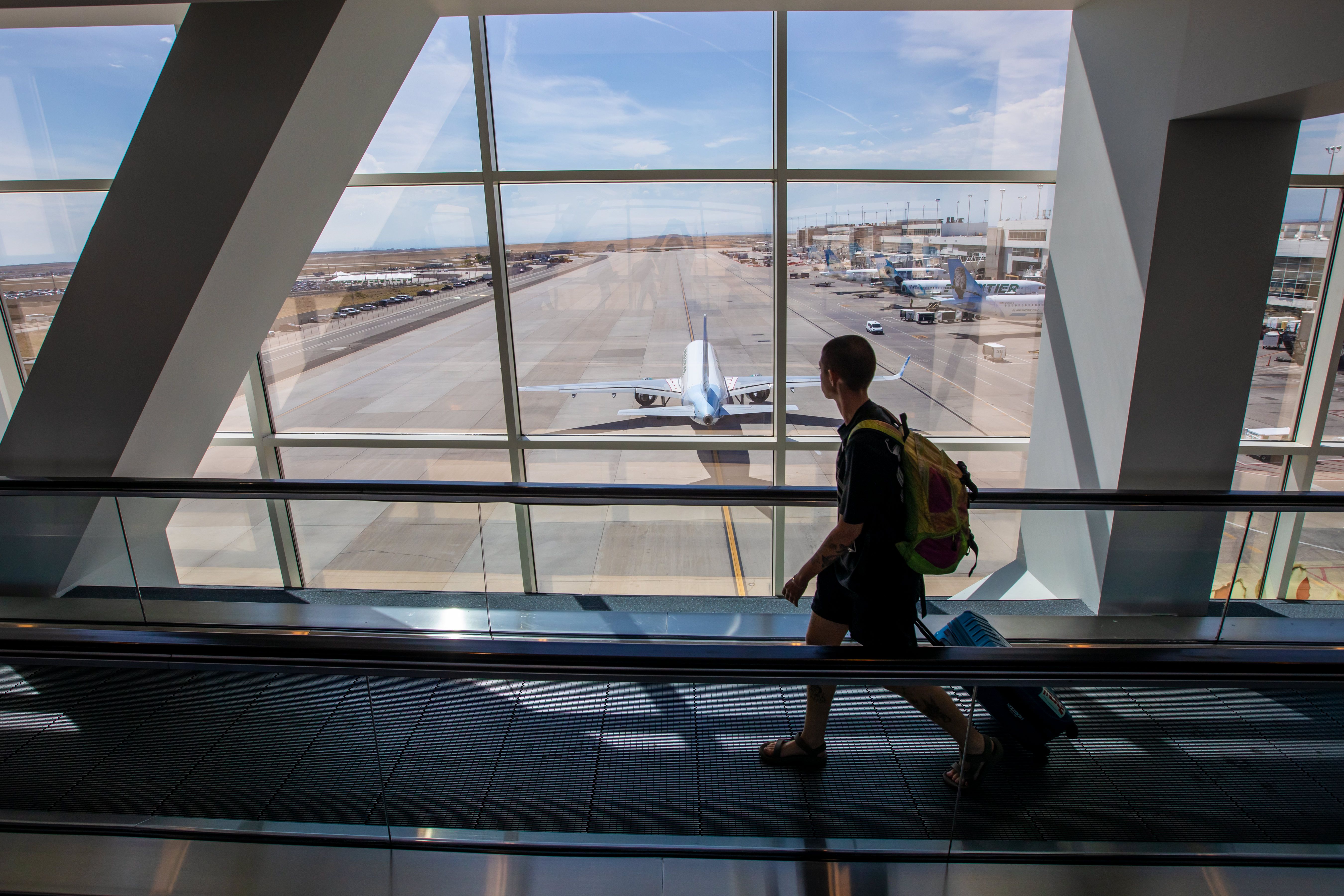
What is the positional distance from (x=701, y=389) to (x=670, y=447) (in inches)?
32.9

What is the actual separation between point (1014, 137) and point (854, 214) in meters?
1.45

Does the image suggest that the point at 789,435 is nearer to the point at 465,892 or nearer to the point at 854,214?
the point at 854,214

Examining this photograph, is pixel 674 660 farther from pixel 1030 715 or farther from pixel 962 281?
pixel 962 281

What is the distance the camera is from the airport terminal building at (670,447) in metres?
1.77

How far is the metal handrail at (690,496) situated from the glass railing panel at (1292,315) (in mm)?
3386

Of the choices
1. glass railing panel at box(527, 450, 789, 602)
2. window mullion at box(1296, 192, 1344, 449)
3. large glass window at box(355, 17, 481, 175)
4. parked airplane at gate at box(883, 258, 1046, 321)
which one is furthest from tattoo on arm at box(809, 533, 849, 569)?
window mullion at box(1296, 192, 1344, 449)

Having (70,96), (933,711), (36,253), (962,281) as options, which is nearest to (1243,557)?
(933,711)

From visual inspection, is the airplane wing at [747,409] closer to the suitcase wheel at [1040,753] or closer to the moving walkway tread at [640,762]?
the moving walkway tread at [640,762]

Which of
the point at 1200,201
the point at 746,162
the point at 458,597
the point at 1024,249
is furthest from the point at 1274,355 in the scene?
the point at 458,597

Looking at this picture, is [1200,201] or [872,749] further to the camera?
[1200,201]

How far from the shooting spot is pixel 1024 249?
603 cm

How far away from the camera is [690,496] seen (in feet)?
11.9

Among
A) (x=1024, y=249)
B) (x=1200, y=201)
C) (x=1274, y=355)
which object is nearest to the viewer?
(x=1200, y=201)

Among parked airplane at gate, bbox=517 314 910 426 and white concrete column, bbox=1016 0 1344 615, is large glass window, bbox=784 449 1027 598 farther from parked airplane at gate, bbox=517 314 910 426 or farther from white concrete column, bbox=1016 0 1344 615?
white concrete column, bbox=1016 0 1344 615
